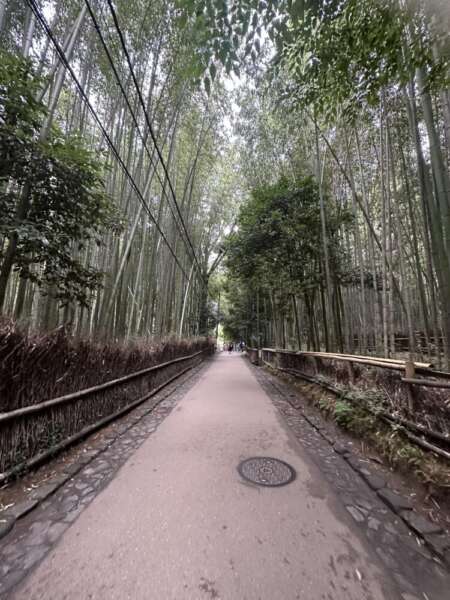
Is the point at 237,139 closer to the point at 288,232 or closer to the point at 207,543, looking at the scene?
the point at 288,232

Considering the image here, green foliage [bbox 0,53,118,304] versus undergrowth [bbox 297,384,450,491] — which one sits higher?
green foliage [bbox 0,53,118,304]

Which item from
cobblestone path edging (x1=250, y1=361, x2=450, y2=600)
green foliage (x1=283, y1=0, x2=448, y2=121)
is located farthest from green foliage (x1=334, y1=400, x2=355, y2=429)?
green foliage (x1=283, y1=0, x2=448, y2=121)

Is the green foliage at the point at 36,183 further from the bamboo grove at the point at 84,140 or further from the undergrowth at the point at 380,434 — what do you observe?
the undergrowth at the point at 380,434

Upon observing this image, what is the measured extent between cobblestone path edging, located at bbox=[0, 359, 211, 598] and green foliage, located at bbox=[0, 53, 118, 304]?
195 centimetres

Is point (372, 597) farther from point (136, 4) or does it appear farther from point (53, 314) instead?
point (136, 4)

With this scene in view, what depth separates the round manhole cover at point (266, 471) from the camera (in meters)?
2.06

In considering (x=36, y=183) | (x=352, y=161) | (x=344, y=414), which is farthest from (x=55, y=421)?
(x=352, y=161)

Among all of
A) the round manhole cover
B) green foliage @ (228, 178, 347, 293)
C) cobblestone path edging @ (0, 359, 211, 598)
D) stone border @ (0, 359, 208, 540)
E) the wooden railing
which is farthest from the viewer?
green foliage @ (228, 178, 347, 293)

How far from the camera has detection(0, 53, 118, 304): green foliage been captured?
2.54 meters

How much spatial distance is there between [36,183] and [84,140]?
3.02ft

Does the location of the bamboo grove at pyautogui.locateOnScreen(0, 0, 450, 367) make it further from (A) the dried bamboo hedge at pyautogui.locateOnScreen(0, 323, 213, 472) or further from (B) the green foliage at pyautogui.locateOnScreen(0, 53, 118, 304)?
(A) the dried bamboo hedge at pyautogui.locateOnScreen(0, 323, 213, 472)

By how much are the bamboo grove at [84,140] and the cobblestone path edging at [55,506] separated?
1.53 m

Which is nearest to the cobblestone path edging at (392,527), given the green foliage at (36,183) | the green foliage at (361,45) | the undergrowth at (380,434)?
the undergrowth at (380,434)

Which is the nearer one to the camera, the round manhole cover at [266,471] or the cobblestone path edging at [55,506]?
the cobblestone path edging at [55,506]
